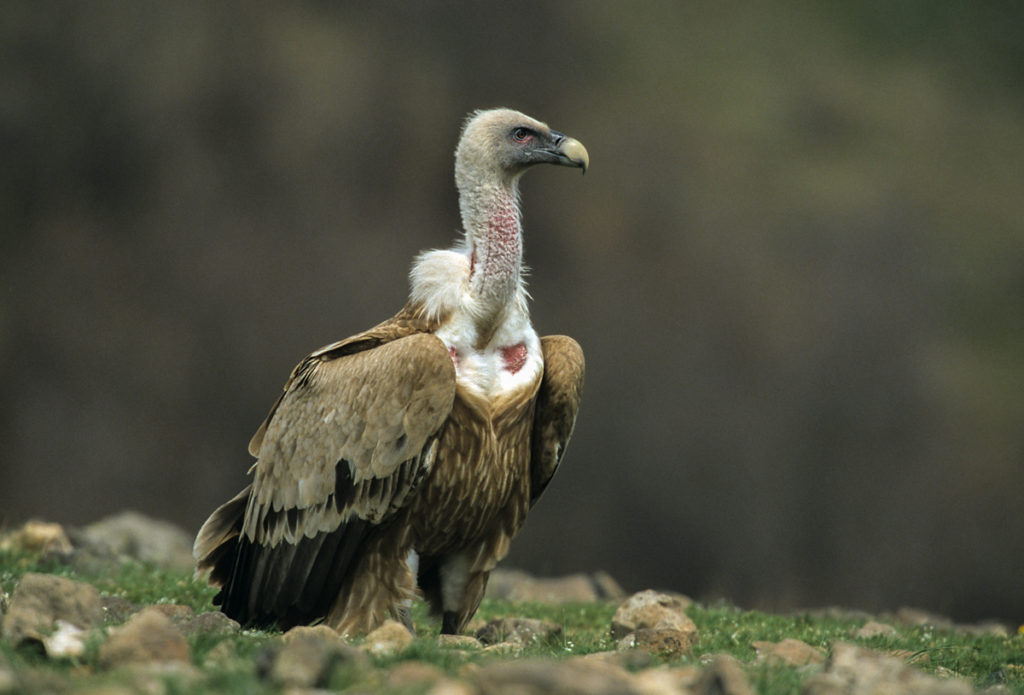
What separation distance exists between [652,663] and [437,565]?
229cm

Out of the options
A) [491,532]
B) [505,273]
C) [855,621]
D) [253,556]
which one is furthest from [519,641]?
[855,621]

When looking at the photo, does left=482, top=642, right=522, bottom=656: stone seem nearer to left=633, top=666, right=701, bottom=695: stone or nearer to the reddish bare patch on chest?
left=633, top=666, right=701, bottom=695: stone

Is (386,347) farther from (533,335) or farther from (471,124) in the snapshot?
(471,124)

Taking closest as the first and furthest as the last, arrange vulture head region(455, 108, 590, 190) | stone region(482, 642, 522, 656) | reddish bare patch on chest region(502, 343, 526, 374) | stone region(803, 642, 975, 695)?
stone region(803, 642, 975, 695), stone region(482, 642, 522, 656), reddish bare patch on chest region(502, 343, 526, 374), vulture head region(455, 108, 590, 190)

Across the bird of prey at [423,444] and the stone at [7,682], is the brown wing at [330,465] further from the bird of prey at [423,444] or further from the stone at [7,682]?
the stone at [7,682]

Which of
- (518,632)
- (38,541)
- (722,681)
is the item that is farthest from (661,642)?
(38,541)

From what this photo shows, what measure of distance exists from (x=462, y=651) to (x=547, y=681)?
1.51 m

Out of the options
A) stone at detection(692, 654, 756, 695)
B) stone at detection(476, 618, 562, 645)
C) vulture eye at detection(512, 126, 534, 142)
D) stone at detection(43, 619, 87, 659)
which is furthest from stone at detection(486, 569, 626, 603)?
stone at detection(692, 654, 756, 695)

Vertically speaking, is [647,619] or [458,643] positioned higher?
[647,619]

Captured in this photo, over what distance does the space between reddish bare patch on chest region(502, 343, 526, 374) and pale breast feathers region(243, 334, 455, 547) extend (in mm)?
483

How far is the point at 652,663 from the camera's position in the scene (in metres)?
4.45

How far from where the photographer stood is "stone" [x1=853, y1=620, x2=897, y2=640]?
22.8 ft

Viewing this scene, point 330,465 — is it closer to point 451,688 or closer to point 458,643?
point 458,643

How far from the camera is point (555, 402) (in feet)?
20.9
